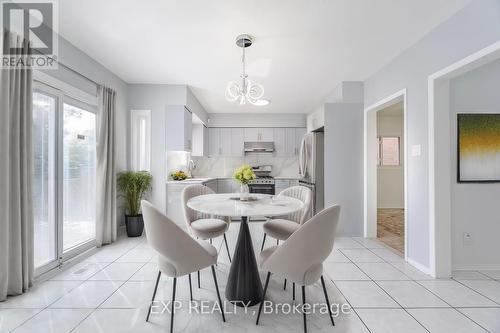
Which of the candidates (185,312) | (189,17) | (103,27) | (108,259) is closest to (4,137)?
(103,27)

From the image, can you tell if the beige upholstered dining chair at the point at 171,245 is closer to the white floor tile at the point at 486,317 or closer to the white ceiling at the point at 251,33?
the white ceiling at the point at 251,33

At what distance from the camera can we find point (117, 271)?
8.45 ft

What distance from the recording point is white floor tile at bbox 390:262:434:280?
2.48 meters

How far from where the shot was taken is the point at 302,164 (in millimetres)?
4734

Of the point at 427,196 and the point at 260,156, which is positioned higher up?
the point at 260,156

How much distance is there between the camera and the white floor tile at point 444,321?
5.49ft

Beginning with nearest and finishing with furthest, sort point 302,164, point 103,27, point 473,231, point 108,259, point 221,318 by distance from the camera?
point 221,318 → point 103,27 → point 473,231 → point 108,259 → point 302,164

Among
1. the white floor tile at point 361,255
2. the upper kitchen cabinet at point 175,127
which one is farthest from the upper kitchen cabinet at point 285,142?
the white floor tile at point 361,255

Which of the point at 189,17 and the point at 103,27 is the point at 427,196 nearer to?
the point at 189,17

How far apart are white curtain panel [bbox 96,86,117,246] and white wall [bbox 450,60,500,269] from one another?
4372 millimetres

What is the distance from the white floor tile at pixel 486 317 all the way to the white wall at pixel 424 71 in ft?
2.26

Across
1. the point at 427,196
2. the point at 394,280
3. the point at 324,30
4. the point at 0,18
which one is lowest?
the point at 394,280

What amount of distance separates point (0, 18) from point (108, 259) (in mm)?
2612

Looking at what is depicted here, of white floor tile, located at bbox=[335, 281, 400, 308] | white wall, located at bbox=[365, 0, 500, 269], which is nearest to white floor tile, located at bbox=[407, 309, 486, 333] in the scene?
white floor tile, located at bbox=[335, 281, 400, 308]
